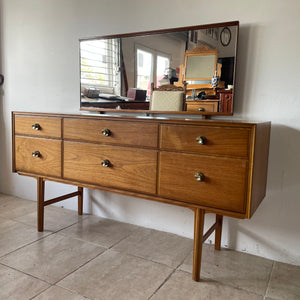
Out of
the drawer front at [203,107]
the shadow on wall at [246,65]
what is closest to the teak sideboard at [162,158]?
the shadow on wall at [246,65]

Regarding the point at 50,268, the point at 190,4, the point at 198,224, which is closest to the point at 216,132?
the point at 198,224

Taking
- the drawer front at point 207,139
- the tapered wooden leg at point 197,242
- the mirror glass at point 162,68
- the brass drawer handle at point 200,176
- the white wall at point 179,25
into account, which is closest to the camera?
the drawer front at point 207,139

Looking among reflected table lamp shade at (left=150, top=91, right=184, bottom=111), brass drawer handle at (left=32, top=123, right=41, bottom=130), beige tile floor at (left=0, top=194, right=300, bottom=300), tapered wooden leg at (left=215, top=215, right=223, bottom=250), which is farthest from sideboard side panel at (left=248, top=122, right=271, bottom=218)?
brass drawer handle at (left=32, top=123, right=41, bottom=130)

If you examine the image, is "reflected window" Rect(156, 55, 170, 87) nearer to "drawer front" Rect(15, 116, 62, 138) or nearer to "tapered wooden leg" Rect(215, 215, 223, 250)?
"drawer front" Rect(15, 116, 62, 138)

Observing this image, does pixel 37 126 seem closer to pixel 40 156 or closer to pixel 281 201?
pixel 40 156

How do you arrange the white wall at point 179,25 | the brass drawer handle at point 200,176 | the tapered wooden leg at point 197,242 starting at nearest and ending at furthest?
the brass drawer handle at point 200,176 → the tapered wooden leg at point 197,242 → the white wall at point 179,25

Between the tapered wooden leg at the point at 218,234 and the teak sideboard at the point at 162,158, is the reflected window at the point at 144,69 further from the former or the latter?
the tapered wooden leg at the point at 218,234

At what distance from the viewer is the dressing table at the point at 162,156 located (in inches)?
61.5

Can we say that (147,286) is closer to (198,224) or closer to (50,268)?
(198,224)

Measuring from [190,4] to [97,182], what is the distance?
135 cm

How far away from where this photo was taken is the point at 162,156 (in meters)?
1.75

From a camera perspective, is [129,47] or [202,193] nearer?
[202,193]

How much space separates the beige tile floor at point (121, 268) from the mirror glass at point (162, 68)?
958mm

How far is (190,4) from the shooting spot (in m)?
2.12
